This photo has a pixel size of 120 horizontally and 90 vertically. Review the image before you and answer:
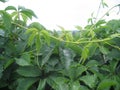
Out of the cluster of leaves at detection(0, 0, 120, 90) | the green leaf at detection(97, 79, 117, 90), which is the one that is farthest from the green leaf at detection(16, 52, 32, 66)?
the green leaf at detection(97, 79, 117, 90)

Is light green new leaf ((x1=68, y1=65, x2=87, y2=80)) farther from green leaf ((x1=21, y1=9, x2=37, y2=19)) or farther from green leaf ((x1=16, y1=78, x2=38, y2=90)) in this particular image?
green leaf ((x1=21, y1=9, x2=37, y2=19))

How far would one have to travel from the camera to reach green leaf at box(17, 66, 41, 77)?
840 millimetres

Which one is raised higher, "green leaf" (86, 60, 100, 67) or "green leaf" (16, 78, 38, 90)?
"green leaf" (86, 60, 100, 67)

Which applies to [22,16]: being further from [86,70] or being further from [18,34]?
[86,70]

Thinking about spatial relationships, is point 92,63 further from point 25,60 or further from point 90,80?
point 25,60

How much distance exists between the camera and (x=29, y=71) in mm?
848

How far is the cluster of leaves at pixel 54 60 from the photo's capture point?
0.83 meters

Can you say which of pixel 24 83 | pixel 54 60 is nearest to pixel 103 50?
pixel 54 60

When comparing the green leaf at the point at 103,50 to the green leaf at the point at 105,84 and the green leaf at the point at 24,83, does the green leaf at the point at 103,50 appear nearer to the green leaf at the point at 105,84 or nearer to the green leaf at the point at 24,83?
the green leaf at the point at 105,84

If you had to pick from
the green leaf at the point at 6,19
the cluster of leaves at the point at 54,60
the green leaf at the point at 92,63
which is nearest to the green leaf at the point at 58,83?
the cluster of leaves at the point at 54,60

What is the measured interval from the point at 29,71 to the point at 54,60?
0.28ft

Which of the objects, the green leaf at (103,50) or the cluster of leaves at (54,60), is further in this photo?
the green leaf at (103,50)

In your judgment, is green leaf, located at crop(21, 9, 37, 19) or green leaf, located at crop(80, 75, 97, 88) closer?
green leaf, located at crop(80, 75, 97, 88)

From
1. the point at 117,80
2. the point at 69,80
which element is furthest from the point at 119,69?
the point at 69,80
